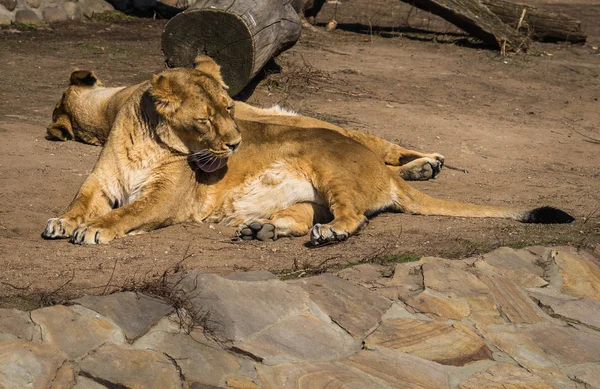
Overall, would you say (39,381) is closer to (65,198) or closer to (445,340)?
(445,340)

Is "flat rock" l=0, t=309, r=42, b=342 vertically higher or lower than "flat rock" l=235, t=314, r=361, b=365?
higher

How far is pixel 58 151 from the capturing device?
786 cm

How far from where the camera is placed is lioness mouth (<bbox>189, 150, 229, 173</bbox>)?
250 inches

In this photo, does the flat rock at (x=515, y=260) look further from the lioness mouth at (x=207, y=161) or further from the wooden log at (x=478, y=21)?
the wooden log at (x=478, y=21)

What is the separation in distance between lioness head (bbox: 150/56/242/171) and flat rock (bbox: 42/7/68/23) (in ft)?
21.2

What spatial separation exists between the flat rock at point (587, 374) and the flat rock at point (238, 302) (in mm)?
1419

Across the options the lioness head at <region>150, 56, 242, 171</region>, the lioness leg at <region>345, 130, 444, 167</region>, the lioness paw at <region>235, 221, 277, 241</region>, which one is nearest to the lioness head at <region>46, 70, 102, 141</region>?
the lioness head at <region>150, 56, 242, 171</region>

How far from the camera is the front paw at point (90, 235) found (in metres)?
5.74

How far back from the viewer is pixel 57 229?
5.80 metres

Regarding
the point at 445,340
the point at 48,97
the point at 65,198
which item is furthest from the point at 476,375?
the point at 48,97

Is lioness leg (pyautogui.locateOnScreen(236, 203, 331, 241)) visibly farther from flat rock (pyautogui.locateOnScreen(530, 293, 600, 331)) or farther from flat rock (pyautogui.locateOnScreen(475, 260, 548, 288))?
flat rock (pyautogui.locateOnScreen(530, 293, 600, 331))

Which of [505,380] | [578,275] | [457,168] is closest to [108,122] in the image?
[457,168]

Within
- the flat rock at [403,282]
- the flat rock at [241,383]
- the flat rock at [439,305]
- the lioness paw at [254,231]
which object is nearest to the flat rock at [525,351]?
the flat rock at [439,305]

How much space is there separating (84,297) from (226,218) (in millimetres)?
2232
